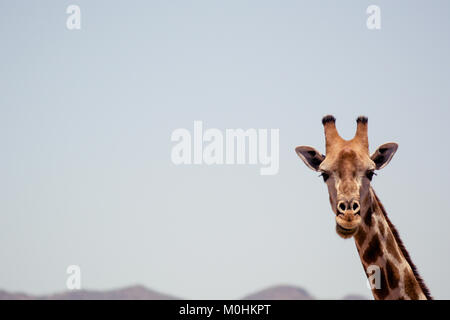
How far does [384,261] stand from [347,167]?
2440 millimetres

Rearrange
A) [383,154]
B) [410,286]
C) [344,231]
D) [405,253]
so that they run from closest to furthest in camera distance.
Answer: [344,231] < [410,286] < [405,253] < [383,154]

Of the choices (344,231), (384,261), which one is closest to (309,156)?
(344,231)

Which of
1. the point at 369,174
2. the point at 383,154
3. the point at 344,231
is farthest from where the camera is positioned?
the point at 383,154

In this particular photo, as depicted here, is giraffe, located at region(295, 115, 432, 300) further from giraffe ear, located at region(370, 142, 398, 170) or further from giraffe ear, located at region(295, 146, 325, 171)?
giraffe ear, located at region(295, 146, 325, 171)

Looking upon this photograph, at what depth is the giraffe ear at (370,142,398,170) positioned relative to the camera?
728 inches

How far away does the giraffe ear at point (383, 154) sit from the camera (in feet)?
60.6

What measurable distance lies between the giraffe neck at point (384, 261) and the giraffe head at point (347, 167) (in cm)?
40

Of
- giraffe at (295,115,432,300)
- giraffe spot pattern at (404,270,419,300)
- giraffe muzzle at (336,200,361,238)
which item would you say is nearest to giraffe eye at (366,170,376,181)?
giraffe at (295,115,432,300)

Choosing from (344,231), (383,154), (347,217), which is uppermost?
(383,154)

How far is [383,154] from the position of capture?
18.6 metres

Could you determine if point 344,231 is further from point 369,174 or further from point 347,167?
point 369,174

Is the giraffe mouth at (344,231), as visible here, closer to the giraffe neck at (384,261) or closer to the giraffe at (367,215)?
the giraffe at (367,215)
